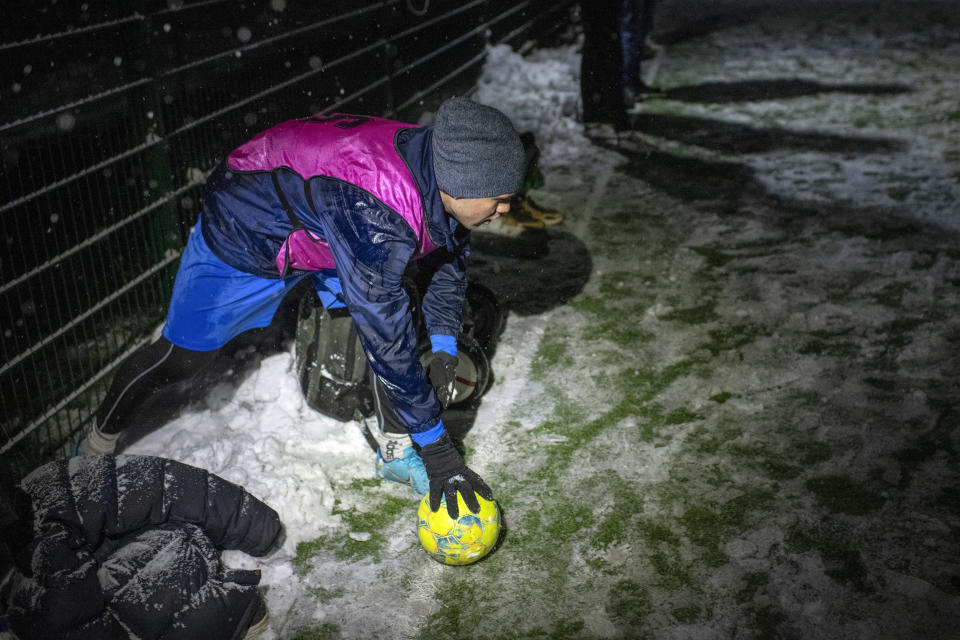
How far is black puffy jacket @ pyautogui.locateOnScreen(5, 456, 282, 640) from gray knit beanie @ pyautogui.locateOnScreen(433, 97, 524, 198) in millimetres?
1370

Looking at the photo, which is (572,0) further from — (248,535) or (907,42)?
(248,535)

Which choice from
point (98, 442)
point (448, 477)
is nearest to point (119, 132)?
point (98, 442)

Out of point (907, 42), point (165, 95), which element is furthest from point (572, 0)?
point (165, 95)

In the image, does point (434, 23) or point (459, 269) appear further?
point (434, 23)

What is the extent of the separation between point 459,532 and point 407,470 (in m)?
0.53

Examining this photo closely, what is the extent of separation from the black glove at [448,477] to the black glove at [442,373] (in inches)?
14.8

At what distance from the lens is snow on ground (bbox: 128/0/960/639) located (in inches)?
106

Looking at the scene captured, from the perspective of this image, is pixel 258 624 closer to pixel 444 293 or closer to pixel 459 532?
pixel 459 532

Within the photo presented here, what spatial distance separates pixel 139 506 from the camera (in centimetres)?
251

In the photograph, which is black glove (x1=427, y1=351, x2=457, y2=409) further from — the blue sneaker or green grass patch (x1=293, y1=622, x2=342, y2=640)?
green grass patch (x1=293, y1=622, x2=342, y2=640)

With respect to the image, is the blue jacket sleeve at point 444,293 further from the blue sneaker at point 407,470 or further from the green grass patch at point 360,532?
the green grass patch at point 360,532

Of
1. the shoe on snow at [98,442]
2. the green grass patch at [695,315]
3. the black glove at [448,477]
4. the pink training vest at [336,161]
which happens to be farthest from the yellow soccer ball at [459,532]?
the green grass patch at [695,315]

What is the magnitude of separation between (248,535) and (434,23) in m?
5.50

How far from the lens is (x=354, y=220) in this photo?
253 centimetres
